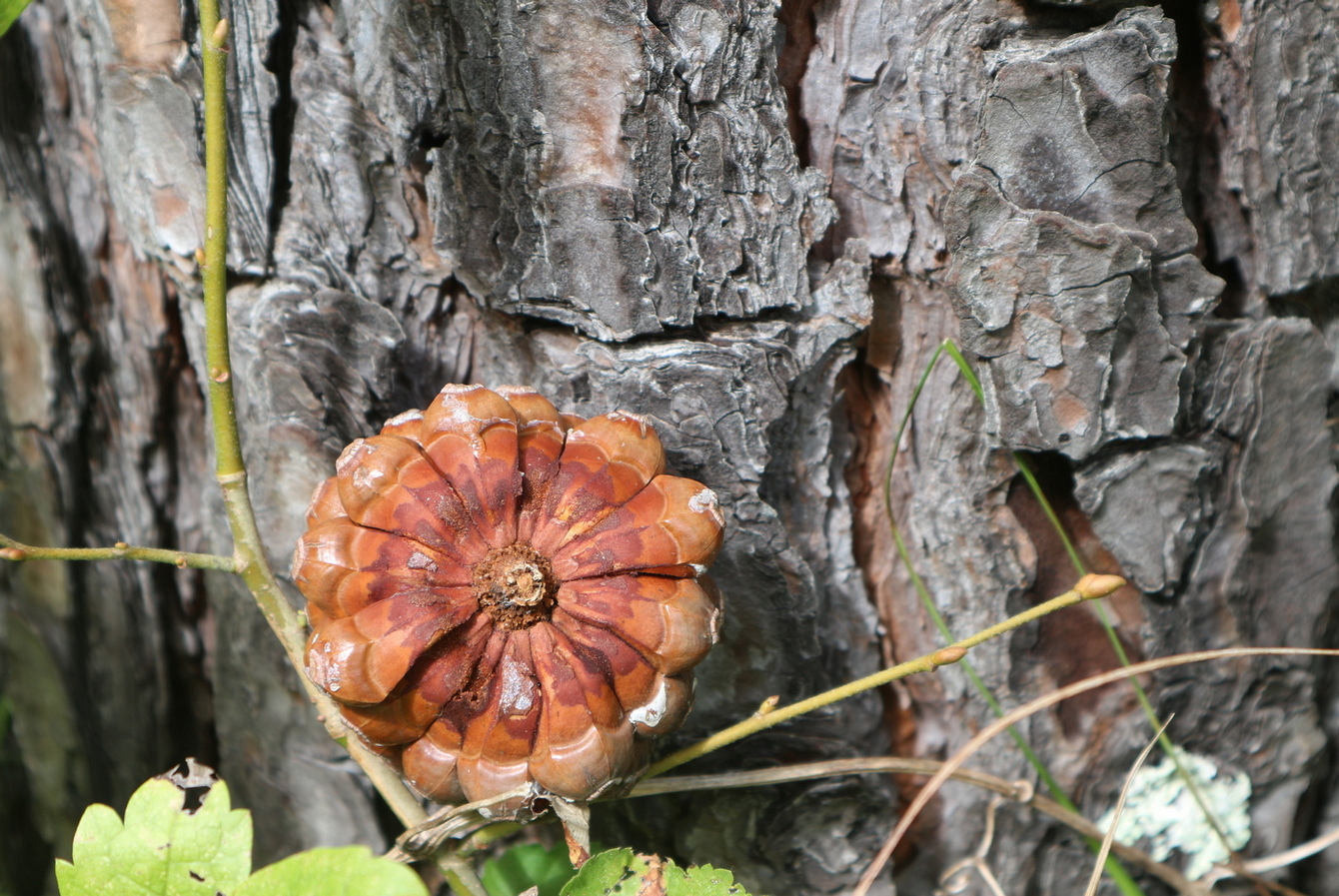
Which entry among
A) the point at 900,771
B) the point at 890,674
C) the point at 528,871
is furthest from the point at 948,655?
the point at 528,871

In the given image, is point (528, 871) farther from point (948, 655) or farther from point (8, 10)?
point (8, 10)

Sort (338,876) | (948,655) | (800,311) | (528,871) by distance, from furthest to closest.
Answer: (528,871) → (800,311) → (948,655) → (338,876)

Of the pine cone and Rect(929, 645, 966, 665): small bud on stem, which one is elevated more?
the pine cone

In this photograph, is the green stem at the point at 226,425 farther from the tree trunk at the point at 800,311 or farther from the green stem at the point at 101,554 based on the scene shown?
the tree trunk at the point at 800,311

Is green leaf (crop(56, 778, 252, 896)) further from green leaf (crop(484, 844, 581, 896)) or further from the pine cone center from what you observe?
green leaf (crop(484, 844, 581, 896))

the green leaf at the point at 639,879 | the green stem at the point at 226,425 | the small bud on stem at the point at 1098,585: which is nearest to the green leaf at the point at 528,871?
the green stem at the point at 226,425

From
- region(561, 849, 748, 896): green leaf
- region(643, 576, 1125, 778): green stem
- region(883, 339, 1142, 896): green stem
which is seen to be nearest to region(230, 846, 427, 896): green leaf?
region(561, 849, 748, 896): green leaf
